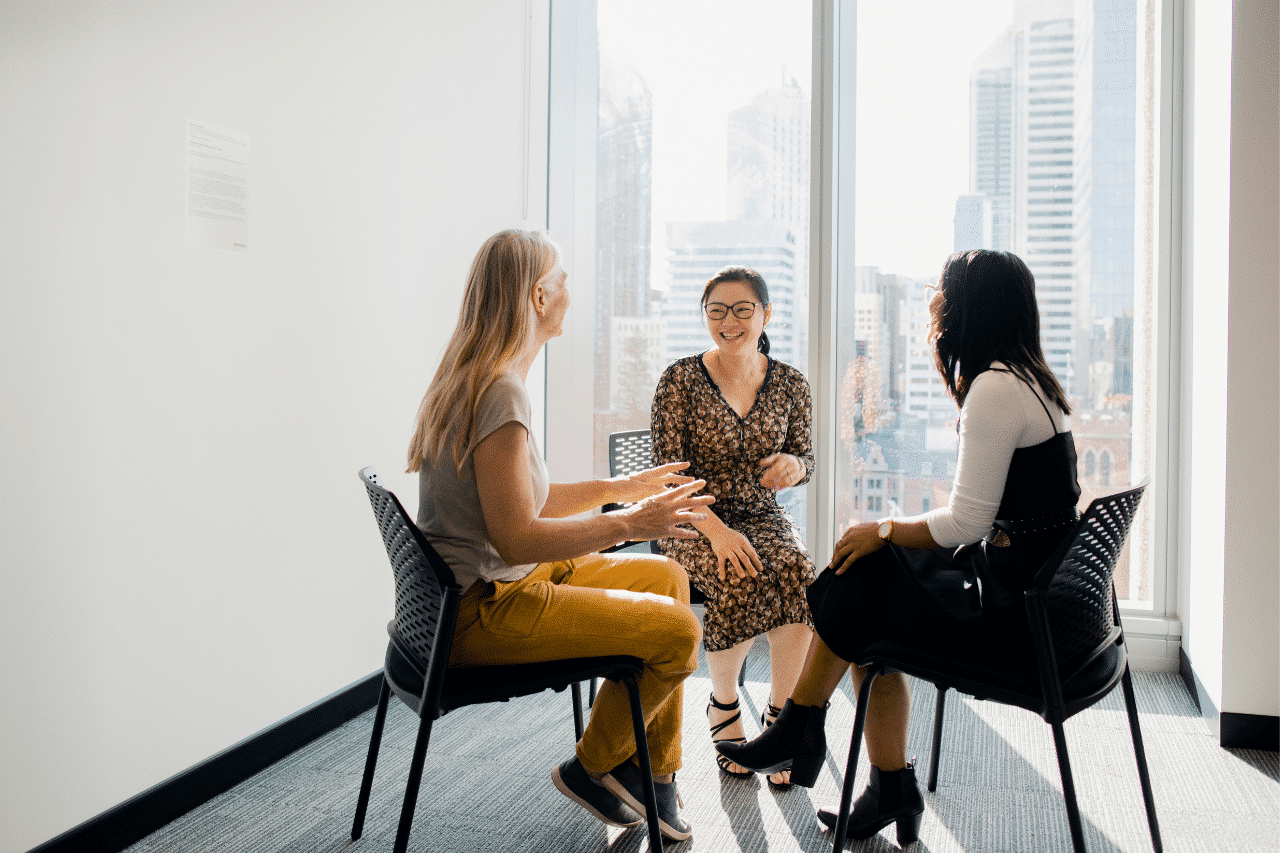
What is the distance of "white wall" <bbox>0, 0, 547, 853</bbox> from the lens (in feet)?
5.72

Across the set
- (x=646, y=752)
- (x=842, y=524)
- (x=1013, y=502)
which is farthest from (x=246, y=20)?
(x=842, y=524)

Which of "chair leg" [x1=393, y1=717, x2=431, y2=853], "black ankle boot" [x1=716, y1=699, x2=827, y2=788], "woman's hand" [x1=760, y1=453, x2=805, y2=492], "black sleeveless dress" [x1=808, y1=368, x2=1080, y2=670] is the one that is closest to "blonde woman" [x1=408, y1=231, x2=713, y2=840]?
"chair leg" [x1=393, y1=717, x2=431, y2=853]

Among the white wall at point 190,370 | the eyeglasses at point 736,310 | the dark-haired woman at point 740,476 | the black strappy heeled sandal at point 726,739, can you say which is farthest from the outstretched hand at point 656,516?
A: the white wall at point 190,370

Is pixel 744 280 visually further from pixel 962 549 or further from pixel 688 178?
pixel 688 178

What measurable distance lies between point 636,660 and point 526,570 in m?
0.30

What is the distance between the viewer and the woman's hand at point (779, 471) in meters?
2.60

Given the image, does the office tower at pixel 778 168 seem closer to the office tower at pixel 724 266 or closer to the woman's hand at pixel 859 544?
the office tower at pixel 724 266

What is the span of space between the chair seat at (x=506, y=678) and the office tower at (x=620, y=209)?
2300 mm

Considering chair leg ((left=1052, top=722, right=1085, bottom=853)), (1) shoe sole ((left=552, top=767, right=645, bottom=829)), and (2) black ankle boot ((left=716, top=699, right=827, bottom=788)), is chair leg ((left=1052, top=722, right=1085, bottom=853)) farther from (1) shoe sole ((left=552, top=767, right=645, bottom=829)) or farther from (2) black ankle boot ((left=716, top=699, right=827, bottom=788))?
(1) shoe sole ((left=552, top=767, right=645, bottom=829))

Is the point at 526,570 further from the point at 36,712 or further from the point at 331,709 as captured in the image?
the point at 331,709

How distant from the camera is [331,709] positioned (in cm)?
268

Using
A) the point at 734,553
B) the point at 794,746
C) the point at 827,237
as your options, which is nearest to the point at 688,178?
the point at 827,237

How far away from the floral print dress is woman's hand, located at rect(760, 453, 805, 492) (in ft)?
0.12

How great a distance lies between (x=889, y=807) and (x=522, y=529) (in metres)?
1.06
